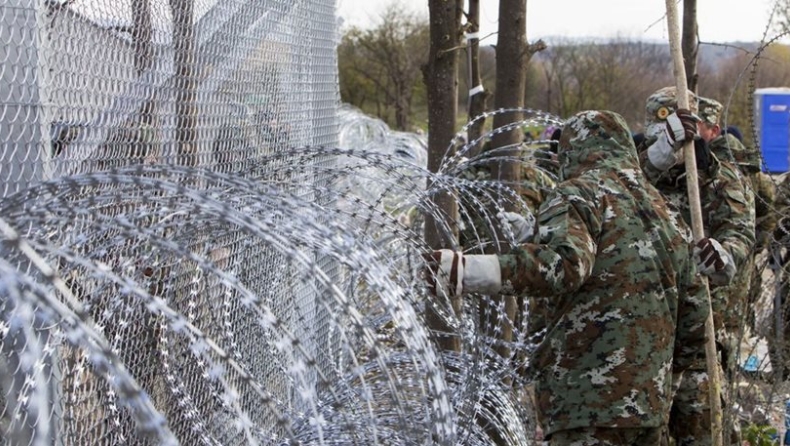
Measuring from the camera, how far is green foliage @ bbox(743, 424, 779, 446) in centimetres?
546

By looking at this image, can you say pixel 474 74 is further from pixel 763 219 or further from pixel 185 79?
pixel 185 79

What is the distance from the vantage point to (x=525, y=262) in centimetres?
326

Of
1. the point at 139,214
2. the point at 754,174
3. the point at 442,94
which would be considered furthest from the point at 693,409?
the point at 139,214

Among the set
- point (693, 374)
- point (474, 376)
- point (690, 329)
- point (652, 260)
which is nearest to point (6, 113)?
point (474, 376)

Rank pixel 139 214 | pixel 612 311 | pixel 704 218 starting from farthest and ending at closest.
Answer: pixel 704 218
pixel 612 311
pixel 139 214

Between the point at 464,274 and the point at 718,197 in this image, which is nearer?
the point at 464,274

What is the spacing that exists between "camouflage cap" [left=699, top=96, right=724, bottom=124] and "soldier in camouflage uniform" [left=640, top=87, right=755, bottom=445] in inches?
12.5

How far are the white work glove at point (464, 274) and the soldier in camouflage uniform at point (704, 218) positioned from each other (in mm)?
1486

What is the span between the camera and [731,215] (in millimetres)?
5105

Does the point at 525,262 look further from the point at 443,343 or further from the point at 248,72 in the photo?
the point at 443,343

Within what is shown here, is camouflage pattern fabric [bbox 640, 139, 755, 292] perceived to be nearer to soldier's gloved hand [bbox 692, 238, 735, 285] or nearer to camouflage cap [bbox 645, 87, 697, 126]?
camouflage cap [bbox 645, 87, 697, 126]

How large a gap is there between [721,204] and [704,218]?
0.19 m

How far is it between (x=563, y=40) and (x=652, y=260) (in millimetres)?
29694

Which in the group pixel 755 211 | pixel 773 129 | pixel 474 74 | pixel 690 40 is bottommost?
pixel 773 129
